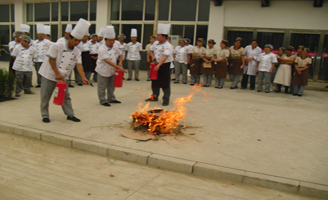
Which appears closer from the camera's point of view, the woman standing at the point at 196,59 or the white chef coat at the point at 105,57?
the white chef coat at the point at 105,57

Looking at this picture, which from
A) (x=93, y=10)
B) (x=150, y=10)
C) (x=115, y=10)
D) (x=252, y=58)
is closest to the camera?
(x=252, y=58)

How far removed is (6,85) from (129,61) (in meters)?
6.17

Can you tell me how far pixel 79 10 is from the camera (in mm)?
19469

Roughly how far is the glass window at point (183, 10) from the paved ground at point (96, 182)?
43.2 ft

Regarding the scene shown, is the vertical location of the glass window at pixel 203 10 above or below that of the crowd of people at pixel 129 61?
above

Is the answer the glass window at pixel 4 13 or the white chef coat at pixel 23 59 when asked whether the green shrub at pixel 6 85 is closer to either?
the white chef coat at pixel 23 59

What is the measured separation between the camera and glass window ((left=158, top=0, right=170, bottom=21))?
16.7 metres

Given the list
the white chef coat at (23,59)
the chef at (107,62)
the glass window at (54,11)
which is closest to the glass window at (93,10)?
the glass window at (54,11)

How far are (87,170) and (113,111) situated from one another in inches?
123

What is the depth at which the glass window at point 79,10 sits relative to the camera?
63.0 feet

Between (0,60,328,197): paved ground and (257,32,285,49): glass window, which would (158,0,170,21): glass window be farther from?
(0,60,328,197): paved ground

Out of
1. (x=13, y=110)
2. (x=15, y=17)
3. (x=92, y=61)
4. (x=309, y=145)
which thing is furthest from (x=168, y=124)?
(x=15, y=17)

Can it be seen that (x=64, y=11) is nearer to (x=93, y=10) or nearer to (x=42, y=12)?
(x=42, y=12)

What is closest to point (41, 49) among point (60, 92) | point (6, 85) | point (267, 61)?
point (6, 85)
